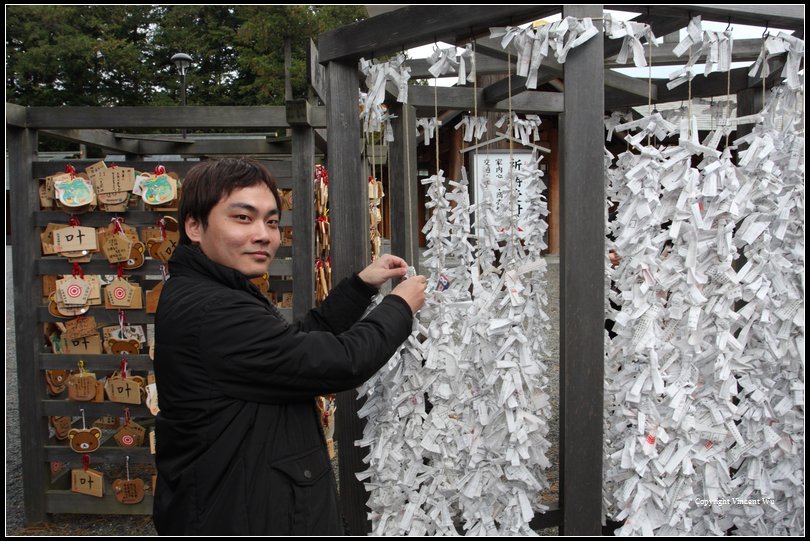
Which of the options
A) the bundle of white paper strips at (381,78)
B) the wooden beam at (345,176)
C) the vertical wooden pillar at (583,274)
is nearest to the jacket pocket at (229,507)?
the wooden beam at (345,176)

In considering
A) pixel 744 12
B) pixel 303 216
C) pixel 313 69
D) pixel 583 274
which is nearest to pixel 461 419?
pixel 583 274

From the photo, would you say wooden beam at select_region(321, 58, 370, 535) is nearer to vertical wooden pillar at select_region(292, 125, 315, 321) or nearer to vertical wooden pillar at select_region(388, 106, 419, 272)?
vertical wooden pillar at select_region(388, 106, 419, 272)

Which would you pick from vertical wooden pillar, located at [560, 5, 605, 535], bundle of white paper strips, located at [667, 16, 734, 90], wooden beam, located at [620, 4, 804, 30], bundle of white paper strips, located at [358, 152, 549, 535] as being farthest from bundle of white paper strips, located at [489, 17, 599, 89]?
bundle of white paper strips, located at [358, 152, 549, 535]

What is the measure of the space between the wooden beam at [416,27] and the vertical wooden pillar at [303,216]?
1.27m

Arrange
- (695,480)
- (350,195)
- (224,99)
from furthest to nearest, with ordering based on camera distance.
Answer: (224,99) → (350,195) → (695,480)

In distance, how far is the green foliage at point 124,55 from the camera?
15344 millimetres

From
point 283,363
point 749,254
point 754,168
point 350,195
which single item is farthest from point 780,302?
point 283,363

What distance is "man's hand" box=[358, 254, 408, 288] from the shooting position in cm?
176

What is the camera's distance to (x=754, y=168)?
5.60 feet

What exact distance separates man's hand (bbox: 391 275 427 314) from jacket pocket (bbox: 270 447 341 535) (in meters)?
0.44

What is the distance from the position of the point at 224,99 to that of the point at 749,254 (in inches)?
607

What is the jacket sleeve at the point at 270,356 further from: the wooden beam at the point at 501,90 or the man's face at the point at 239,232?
the wooden beam at the point at 501,90

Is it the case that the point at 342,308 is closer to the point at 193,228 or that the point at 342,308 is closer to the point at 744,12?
the point at 193,228

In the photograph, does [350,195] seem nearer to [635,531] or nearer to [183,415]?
[183,415]
